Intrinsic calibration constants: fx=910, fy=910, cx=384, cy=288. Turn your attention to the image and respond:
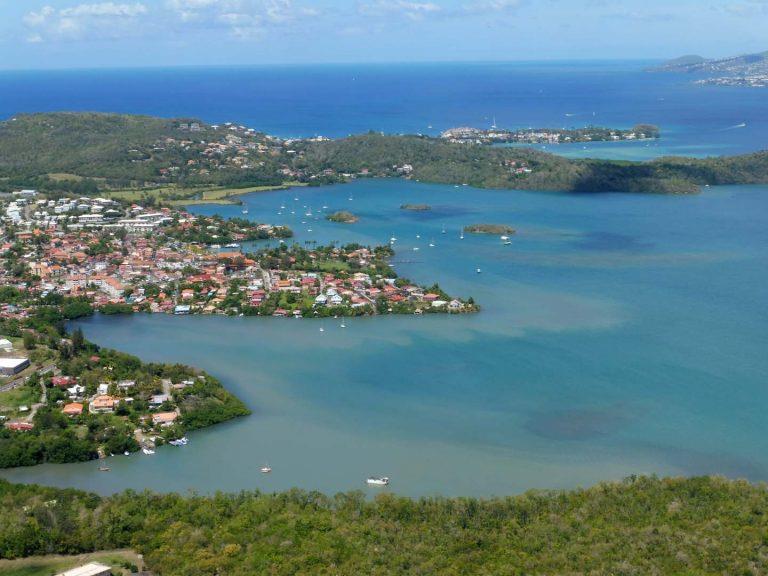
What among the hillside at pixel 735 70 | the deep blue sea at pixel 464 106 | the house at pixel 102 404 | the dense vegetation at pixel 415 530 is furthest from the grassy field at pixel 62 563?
the hillside at pixel 735 70

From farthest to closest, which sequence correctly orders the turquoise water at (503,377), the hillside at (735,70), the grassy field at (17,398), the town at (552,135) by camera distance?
1. the hillside at (735,70)
2. the town at (552,135)
3. the grassy field at (17,398)
4. the turquoise water at (503,377)

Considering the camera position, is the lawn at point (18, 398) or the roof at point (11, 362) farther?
the roof at point (11, 362)

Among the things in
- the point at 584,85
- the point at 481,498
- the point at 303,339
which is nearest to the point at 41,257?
the point at 303,339

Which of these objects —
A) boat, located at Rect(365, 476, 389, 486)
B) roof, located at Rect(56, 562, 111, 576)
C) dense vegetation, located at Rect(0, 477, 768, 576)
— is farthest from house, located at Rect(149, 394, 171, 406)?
roof, located at Rect(56, 562, 111, 576)

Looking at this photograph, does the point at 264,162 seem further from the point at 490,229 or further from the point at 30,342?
the point at 30,342

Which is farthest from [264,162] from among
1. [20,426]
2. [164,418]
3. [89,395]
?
[20,426]

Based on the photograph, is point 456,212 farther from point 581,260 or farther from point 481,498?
point 481,498

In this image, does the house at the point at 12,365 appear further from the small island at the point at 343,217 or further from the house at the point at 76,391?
the small island at the point at 343,217
